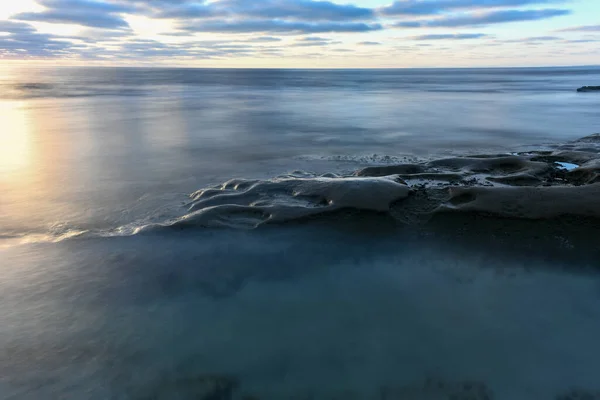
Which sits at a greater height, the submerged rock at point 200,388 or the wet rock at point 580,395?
the wet rock at point 580,395

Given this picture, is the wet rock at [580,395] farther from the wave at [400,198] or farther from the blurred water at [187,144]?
the blurred water at [187,144]

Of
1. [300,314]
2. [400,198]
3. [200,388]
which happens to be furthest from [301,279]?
[400,198]

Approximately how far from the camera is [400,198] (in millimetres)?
9008

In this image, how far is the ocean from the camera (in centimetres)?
454

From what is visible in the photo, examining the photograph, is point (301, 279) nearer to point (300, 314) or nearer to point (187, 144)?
point (300, 314)

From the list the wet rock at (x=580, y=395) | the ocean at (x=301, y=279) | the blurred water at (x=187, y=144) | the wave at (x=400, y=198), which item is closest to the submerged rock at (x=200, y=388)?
the ocean at (x=301, y=279)

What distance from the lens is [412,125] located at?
2066 cm

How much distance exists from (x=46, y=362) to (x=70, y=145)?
1331 centimetres

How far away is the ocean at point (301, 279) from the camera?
454 cm

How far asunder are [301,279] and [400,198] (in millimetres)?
3550

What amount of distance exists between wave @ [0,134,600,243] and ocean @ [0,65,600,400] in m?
0.05

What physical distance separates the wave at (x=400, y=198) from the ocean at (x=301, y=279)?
0.15ft

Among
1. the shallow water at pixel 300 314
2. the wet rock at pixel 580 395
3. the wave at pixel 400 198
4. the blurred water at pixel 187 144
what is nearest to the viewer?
the wet rock at pixel 580 395

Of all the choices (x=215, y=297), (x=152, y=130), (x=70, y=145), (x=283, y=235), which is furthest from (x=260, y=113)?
(x=215, y=297)
